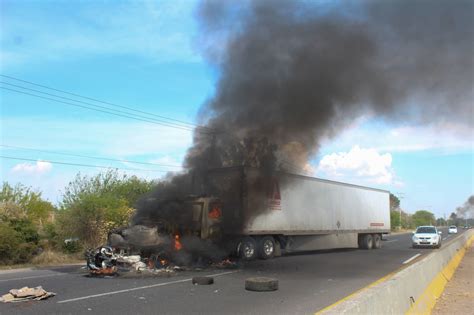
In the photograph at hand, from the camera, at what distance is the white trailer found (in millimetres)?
15820

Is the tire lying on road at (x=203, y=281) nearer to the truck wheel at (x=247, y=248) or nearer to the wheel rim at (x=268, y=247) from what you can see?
the truck wheel at (x=247, y=248)

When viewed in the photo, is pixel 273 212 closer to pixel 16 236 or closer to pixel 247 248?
pixel 247 248

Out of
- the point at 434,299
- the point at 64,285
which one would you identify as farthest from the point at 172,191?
the point at 434,299

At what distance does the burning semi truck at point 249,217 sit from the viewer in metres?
14.1

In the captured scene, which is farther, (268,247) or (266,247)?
(268,247)

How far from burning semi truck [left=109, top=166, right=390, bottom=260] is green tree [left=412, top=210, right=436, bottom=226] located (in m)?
122

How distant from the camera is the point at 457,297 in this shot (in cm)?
934

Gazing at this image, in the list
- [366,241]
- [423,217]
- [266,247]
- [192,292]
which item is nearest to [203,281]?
[192,292]

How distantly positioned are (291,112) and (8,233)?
1096 cm

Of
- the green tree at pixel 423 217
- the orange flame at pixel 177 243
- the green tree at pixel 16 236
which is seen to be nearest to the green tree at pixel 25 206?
the green tree at pixel 16 236

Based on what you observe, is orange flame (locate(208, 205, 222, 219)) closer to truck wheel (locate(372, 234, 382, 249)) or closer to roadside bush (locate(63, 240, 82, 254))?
roadside bush (locate(63, 240, 82, 254))

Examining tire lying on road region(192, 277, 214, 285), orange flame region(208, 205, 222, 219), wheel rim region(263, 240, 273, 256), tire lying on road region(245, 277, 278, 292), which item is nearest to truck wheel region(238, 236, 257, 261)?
wheel rim region(263, 240, 273, 256)

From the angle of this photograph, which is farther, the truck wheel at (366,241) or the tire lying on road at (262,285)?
the truck wheel at (366,241)

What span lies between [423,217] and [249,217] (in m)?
150
